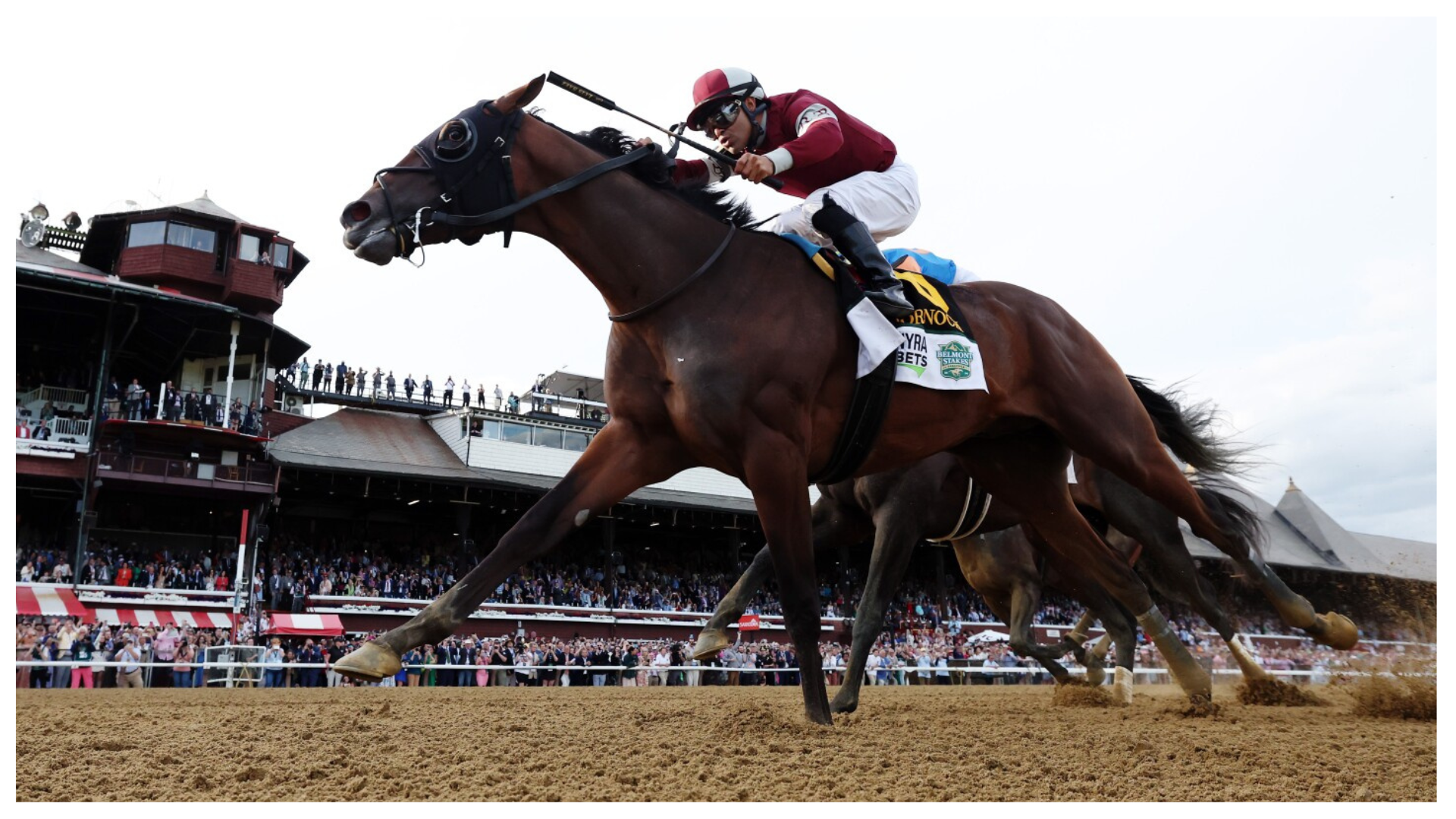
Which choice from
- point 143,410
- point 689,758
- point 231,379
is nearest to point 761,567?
point 689,758

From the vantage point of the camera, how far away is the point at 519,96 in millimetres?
4836

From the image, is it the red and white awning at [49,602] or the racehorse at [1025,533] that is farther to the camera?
the red and white awning at [49,602]

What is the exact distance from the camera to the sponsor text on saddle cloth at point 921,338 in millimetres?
4945

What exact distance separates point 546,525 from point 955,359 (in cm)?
220

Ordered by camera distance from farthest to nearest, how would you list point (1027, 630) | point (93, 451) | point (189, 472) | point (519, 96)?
point (189, 472)
point (93, 451)
point (1027, 630)
point (519, 96)

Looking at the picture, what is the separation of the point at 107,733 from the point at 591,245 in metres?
3.03

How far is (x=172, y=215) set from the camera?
1241 inches

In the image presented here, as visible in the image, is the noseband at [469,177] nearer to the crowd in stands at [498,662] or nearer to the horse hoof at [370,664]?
the horse hoof at [370,664]

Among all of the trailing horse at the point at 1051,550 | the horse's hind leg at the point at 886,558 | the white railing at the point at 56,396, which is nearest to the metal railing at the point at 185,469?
the white railing at the point at 56,396

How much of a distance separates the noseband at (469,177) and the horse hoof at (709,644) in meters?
2.50

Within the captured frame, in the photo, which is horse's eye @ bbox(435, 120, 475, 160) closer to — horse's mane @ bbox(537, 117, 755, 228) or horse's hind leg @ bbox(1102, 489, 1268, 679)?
horse's mane @ bbox(537, 117, 755, 228)

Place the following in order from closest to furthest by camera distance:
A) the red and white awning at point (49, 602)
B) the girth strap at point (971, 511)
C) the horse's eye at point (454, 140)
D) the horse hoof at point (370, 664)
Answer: the horse hoof at point (370, 664) → the horse's eye at point (454, 140) → the girth strap at point (971, 511) → the red and white awning at point (49, 602)

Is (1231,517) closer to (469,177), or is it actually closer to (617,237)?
A: (617,237)

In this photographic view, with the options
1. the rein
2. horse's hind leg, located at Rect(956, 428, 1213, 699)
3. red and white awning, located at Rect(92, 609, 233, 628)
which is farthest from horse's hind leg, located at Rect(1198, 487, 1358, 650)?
red and white awning, located at Rect(92, 609, 233, 628)
